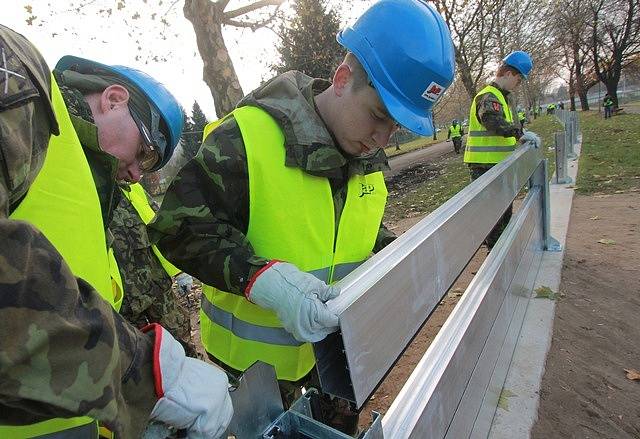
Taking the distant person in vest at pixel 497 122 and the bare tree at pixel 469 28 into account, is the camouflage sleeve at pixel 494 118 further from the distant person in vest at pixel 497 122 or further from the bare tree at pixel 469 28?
the bare tree at pixel 469 28

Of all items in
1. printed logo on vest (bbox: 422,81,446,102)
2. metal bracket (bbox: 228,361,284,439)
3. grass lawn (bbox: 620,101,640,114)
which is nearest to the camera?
metal bracket (bbox: 228,361,284,439)

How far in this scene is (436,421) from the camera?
1.56 m

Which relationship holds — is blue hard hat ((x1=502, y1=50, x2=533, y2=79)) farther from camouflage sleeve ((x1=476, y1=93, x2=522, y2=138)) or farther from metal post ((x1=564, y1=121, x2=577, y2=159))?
metal post ((x1=564, y1=121, x2=577, y2=159))

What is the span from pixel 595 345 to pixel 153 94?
330 cm

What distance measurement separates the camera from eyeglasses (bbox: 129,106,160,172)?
1687 millimetres

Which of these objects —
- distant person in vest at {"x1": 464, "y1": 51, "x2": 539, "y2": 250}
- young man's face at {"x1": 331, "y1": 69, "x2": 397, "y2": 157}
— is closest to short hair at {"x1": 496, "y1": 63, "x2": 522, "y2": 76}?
distant person in vest at {"x1": 464, "y1": 51, "x2": 539, "y2": 250}

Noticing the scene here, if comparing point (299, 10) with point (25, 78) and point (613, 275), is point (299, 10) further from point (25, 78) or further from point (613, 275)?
point (25, 78)

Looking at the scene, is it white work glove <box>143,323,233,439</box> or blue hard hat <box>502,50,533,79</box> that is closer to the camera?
white work glove <box>143,323,233,439</box>

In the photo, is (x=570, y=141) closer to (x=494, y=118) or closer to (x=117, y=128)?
(x=494, y=118)

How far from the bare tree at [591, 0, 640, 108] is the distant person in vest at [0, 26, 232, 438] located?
37.4 m

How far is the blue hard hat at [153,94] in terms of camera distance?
1728 mm

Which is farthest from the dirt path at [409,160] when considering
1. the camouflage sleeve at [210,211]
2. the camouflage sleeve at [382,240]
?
the camouflage sleeve at [210,211]

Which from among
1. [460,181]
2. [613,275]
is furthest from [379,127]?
[460,181]

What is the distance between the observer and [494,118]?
5590mm
